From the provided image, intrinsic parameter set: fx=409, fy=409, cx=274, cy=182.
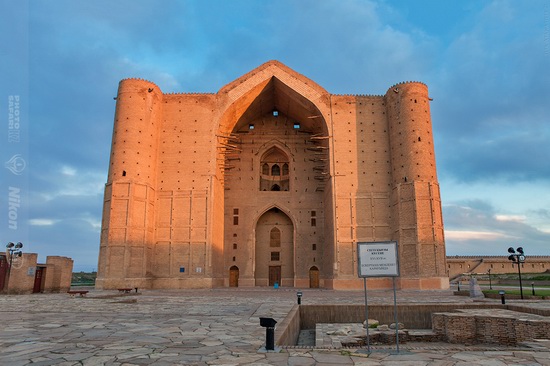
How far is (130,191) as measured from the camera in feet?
97.8

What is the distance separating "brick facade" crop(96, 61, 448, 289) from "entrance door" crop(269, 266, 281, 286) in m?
0.14

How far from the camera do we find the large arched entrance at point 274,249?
37.6 metres

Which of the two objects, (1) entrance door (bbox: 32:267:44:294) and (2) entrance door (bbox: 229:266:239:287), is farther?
(2) entrance door (bbox: 229:266:239:287)

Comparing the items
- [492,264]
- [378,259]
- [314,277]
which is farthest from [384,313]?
[492,264]

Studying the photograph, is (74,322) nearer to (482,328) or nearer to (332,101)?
(482,328)

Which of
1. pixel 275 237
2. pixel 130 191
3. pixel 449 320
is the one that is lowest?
pixel 449 320

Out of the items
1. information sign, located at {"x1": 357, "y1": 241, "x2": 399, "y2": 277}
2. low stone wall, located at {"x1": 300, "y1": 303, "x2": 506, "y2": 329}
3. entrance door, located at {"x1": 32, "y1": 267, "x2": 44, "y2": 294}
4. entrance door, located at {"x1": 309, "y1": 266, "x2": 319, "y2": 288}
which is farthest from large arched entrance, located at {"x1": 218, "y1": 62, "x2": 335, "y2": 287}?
information sign, located at {"x1": 357, "y1": 241, "x2": 399, "y2": 277}

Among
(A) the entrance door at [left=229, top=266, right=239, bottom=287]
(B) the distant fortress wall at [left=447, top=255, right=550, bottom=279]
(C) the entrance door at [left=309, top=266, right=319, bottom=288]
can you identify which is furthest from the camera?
(B) the distant fortress wall at [left=447, top=255, right=550, bottom=279]

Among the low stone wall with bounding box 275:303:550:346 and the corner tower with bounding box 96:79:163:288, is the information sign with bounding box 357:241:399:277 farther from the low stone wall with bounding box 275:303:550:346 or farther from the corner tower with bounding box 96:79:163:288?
the corner tower with bounding box 96:79:163:288

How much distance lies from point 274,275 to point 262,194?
7.56 metres

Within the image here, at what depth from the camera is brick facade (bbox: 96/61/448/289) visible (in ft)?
97.7

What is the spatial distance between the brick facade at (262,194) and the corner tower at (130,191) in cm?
8

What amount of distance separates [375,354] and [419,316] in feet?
24.8

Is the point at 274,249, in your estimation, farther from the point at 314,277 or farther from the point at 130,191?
the point at 130,191
